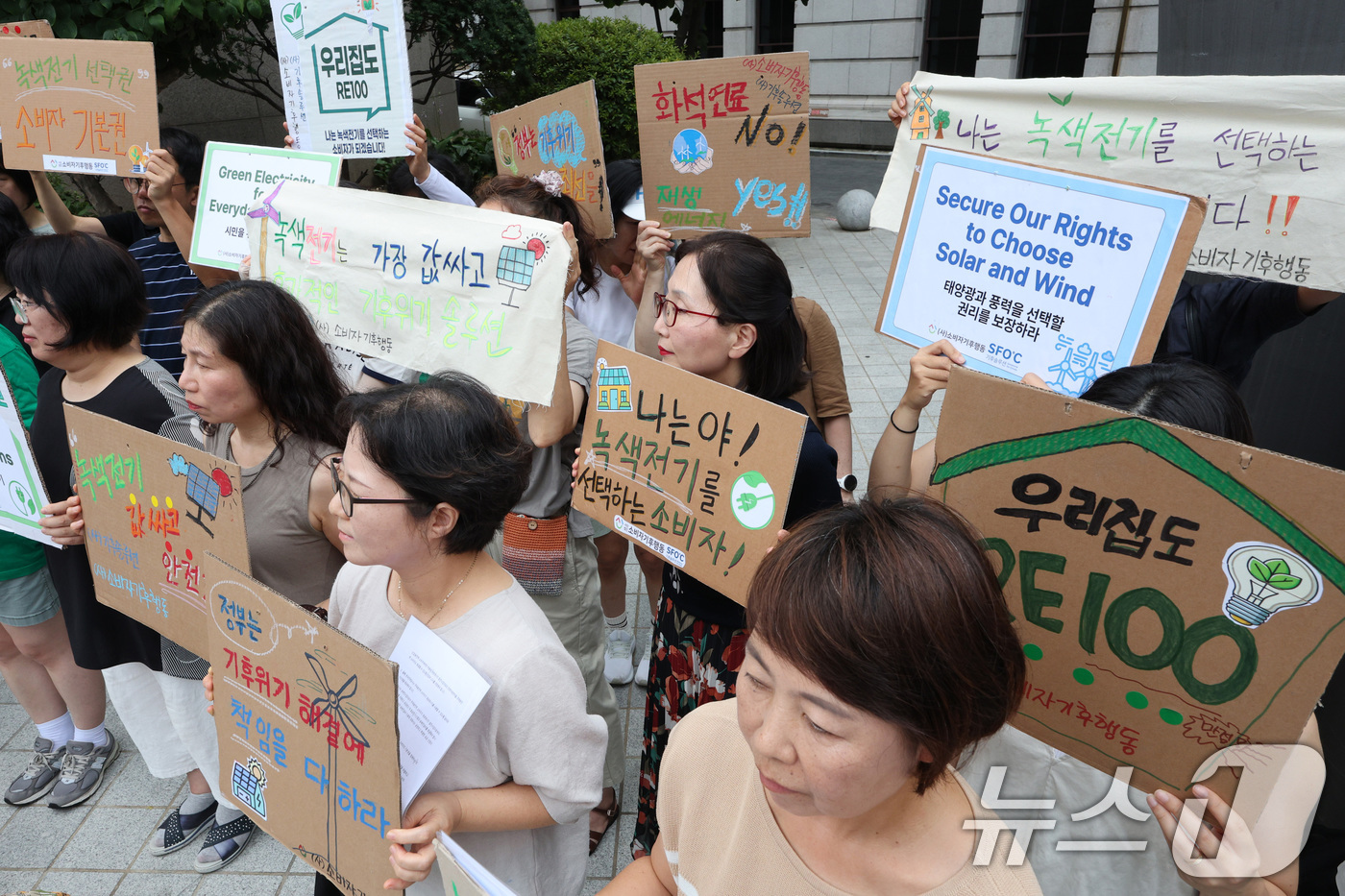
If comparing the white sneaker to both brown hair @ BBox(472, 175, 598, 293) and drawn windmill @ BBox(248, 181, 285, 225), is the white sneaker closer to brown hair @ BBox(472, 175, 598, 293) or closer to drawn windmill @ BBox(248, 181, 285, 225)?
brown hair @ BBox(472, 175, 598, 293)

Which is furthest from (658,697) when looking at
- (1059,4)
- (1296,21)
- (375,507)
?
(1059,4)

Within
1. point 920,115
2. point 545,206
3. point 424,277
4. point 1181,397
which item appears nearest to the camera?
point 1181,397

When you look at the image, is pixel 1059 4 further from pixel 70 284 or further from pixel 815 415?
pixel 70 284

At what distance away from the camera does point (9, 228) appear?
3400 millimetres

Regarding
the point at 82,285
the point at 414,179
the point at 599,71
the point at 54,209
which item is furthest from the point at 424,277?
the point at 599,71

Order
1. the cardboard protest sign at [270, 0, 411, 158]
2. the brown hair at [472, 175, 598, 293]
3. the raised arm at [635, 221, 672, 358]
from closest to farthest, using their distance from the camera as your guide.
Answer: the brown hair at [472, 175, 598, 293] → the cardboard protest sign at [270, 0, 411, 158] → the raised arm at [635, 221, 672, 358]

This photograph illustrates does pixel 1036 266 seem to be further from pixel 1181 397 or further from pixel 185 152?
pixel 185 152

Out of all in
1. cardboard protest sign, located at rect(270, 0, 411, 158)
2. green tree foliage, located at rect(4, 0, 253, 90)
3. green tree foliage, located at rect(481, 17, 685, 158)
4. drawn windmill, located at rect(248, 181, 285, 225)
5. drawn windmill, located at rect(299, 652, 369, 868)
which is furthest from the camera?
green tree foliage, located at rect(481, 17, 685, 158)

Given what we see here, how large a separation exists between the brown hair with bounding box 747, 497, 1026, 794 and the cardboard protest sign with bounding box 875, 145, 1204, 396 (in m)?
1.13

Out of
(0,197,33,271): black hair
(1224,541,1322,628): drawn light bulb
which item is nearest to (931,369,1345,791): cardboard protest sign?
(1224,541,1322,628): drawn light bulb

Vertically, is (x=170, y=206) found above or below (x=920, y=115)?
below

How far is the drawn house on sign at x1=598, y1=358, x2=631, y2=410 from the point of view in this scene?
2.23m

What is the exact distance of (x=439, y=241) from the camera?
260 cm

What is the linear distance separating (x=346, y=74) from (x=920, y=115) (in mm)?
2196
